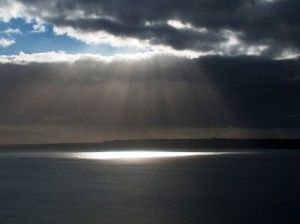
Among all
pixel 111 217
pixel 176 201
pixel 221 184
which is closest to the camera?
pixel 111 217

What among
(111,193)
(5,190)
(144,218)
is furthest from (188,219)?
(5,190)

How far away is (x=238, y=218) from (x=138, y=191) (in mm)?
28837

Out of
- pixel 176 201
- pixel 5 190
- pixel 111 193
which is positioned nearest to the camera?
pixel 176 201

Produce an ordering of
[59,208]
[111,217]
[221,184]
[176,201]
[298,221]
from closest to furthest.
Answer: [298,221] → [111,217] → [59,208] → [176,201] → [221,184]

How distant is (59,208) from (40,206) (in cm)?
299

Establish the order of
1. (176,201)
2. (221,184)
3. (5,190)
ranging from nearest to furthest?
(176,201) → (5,190) → (221,184)

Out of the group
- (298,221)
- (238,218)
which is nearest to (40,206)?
(238,218)

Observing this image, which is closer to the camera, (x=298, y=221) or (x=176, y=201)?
(x=298, y=221)

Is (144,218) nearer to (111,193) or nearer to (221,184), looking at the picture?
(111,193)

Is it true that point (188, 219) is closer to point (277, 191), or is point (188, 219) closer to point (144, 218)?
point (144, 218)

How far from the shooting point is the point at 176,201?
62.4 metres

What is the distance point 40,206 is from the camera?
58.2m

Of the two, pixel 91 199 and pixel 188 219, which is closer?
pixel 188 219

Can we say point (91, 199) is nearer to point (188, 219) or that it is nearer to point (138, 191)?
point (138, 191)
